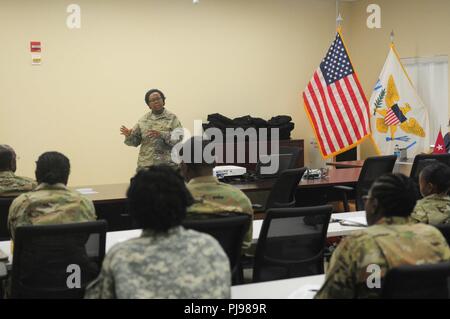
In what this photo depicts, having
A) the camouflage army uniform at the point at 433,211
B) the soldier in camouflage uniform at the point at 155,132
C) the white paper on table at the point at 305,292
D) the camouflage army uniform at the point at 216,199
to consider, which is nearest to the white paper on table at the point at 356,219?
the camouflage army uniform at the point at 433,211

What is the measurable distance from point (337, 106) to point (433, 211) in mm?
5559

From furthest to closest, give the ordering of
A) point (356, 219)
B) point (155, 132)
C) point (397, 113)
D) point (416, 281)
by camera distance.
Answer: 1. point (397, 113)
2. point (155, 132)
3. point (356, 219)
4. point (416, 281)

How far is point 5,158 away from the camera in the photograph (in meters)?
4.46

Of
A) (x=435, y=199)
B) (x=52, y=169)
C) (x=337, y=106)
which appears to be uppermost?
(x=337, y=106)

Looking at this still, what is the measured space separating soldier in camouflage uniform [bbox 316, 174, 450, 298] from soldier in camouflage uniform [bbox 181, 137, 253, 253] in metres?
1.09

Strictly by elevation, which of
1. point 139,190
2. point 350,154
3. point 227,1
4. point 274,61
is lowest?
point 350,154

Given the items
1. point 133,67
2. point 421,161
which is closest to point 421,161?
point 421,161

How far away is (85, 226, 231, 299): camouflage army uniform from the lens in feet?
6.17

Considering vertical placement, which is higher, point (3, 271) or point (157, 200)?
point (157, 200)

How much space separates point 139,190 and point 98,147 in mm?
6967

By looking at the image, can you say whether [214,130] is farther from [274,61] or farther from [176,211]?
[176,211]

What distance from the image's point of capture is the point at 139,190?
199cm

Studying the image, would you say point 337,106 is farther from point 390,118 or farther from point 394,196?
point 394,196
